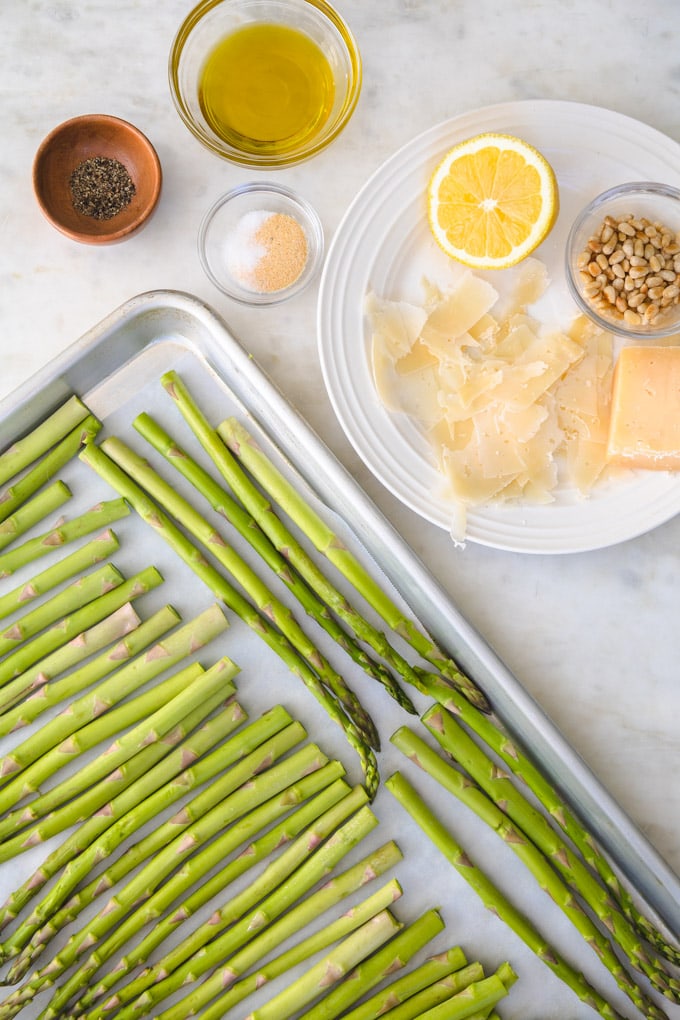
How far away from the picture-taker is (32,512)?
2322mm

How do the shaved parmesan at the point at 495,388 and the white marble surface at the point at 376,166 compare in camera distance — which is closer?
the shaved parmesan at the point at 495,388

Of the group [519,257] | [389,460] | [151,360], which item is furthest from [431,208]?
[151,360]

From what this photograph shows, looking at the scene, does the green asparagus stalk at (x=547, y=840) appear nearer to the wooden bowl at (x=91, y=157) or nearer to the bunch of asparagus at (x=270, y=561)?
the bunch of asparagus at (x=270, y=561)

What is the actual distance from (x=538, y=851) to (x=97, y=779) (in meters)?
1.10

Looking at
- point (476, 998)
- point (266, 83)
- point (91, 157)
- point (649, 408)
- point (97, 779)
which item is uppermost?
point (91, 157)

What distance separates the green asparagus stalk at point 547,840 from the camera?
7.24 feet

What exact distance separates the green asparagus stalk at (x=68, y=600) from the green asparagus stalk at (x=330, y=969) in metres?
1.05

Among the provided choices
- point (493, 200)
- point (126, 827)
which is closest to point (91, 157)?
point (493, 200)

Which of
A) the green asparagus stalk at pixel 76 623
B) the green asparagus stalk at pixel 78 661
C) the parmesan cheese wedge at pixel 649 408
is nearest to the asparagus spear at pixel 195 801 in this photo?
the green asparagus stalk at pixel 78 661

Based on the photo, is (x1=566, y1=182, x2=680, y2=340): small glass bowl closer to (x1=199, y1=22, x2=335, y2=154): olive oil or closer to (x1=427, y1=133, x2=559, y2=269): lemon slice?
(x1=427, y1=133, x2=559, y2=269): lemon slice

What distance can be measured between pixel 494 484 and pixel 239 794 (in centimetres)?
98

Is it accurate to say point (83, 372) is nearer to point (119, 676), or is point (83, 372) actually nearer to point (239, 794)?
point (119, 676)

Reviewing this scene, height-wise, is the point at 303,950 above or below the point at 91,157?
below

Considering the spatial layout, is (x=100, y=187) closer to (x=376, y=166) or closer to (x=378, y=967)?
(x=376, y=166)
